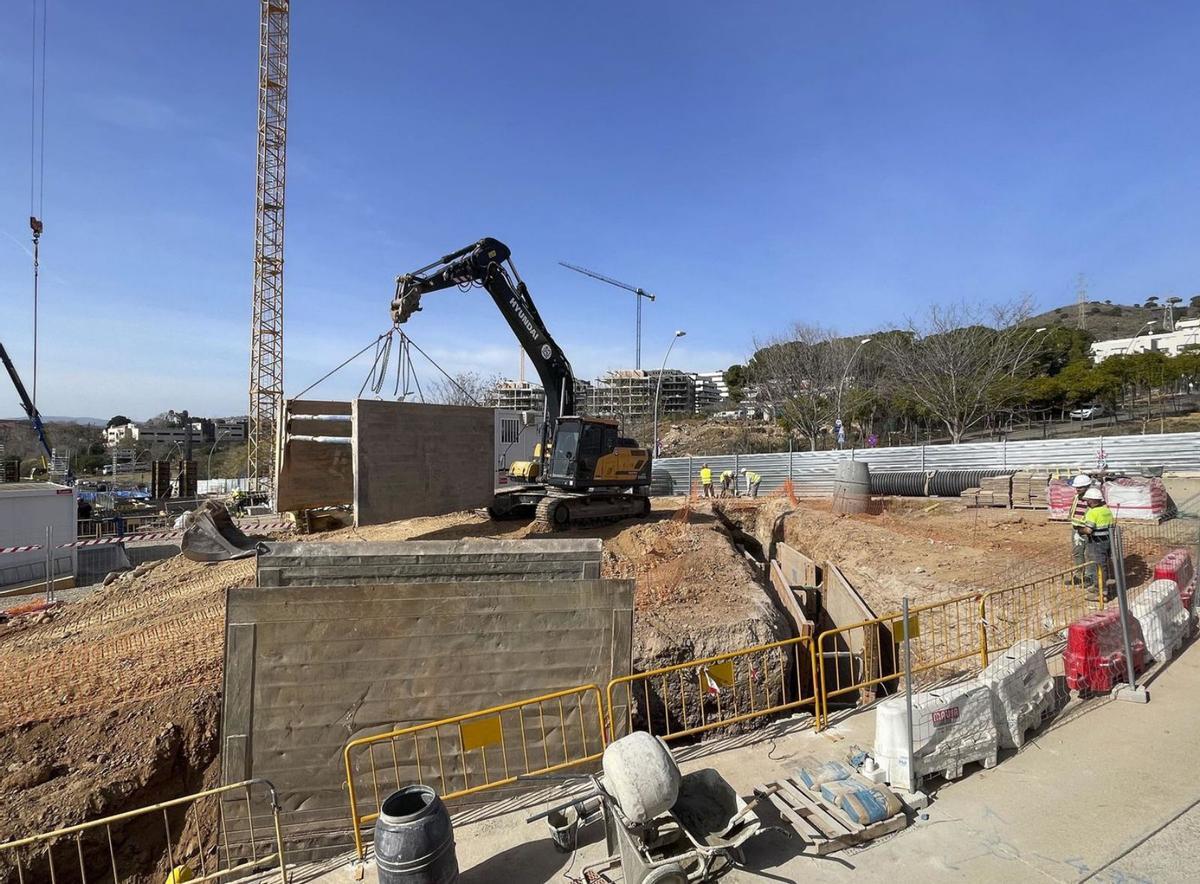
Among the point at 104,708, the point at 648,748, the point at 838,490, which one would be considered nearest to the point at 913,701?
the point at 648,748

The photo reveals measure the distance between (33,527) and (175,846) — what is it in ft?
50.4

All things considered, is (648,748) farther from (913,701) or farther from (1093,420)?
(1093,420)

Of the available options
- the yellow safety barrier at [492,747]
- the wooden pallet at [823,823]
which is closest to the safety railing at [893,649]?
the wooden pallet at [823,823]

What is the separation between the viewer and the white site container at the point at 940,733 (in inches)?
182

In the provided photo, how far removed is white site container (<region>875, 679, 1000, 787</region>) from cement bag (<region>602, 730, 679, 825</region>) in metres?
1.84

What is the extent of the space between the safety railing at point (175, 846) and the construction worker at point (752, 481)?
2178cm

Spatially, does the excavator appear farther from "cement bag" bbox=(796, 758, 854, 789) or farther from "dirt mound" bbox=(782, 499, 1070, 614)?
→ "cement bag" bbox=(796, 758, 854, 789)

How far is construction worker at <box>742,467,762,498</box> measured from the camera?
2573 cm

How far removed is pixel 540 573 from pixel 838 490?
52.7 ft

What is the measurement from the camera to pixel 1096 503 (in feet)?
31.6

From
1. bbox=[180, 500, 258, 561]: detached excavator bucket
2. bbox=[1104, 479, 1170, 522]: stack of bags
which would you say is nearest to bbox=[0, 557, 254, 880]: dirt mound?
bbox=[180, 500, 258, 561]: detached excavator bucket

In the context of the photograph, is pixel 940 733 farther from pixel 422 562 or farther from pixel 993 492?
pixel 993 492

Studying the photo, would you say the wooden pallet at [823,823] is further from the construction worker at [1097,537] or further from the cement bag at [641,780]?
the construction worker at [1097,537]

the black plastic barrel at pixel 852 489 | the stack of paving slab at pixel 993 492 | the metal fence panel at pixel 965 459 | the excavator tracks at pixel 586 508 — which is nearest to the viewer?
the excavator tracks at pixel 586 508
